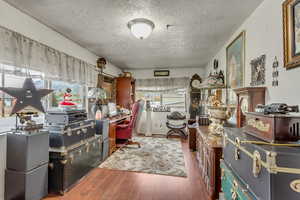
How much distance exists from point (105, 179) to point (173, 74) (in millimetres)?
4040

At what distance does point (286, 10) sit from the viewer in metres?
1.31

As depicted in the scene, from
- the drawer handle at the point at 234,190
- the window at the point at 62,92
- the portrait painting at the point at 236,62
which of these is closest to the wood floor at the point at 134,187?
the drawer handle at the point at 234,190

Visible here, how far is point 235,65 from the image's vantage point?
251 centimetres

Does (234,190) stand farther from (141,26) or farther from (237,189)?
(141,26)

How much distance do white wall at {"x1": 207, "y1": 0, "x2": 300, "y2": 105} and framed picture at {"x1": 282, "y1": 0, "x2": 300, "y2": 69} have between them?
0.08 meters

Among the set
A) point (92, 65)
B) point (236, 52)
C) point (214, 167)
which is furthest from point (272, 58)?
point (92, 65)

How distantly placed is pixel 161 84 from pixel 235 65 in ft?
10.2

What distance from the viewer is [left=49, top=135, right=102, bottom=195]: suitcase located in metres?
1.95

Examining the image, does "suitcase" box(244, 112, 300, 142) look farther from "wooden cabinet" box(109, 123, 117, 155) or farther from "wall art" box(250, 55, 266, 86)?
"wooden cabinet" box(109, 123, 117, 155)

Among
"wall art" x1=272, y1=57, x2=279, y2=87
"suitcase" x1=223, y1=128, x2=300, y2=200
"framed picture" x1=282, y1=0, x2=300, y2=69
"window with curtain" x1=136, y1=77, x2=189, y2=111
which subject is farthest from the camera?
"window with curtain" x1=136, y1=77, x2=189, y2=111

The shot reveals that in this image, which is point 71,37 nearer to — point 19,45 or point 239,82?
point 19,45

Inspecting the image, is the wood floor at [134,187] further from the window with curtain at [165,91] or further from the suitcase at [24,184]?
the window with curtain at [165,91]

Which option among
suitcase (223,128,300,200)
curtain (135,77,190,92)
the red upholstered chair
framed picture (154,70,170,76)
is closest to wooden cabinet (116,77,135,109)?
curtain (135,77,190,92)

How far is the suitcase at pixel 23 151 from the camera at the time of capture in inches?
66.2
